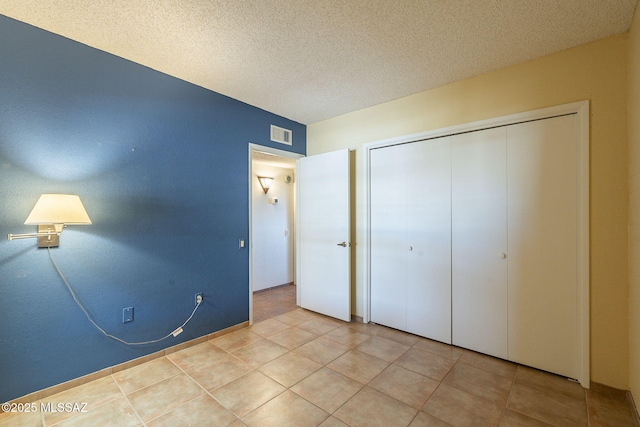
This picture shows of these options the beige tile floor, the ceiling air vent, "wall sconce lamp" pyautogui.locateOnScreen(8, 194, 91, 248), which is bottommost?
the beige tile floor

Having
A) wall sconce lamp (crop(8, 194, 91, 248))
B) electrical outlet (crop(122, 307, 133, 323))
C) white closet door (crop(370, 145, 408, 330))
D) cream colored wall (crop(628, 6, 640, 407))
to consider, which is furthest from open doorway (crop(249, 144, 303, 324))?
cream colored wall (crop(628, 6, 640, 407))

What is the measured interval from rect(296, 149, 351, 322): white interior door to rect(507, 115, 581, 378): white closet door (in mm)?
1736

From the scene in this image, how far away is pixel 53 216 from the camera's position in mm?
1799

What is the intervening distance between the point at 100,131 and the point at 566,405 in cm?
422

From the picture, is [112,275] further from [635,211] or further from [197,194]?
[635,211]

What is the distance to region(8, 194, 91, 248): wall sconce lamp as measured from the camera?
69.9 inches

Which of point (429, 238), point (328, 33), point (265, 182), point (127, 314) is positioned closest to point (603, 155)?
point (429, 238)

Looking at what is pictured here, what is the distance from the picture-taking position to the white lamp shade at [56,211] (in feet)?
5.81

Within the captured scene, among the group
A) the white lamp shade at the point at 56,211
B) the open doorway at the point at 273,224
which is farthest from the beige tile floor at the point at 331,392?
the open doorway at the point at 273,224

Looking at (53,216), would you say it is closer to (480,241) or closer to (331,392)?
(331,392)

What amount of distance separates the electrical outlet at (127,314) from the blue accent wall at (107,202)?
42mm

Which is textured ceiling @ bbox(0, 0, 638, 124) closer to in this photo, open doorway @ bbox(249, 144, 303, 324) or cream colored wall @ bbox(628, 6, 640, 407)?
cream colored wall @ bbox(628, 6, 640, 407)

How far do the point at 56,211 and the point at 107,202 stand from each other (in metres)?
0.46

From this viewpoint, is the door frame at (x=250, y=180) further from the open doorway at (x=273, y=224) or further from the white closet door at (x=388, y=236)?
the white closet door at (x=388, y=236)
